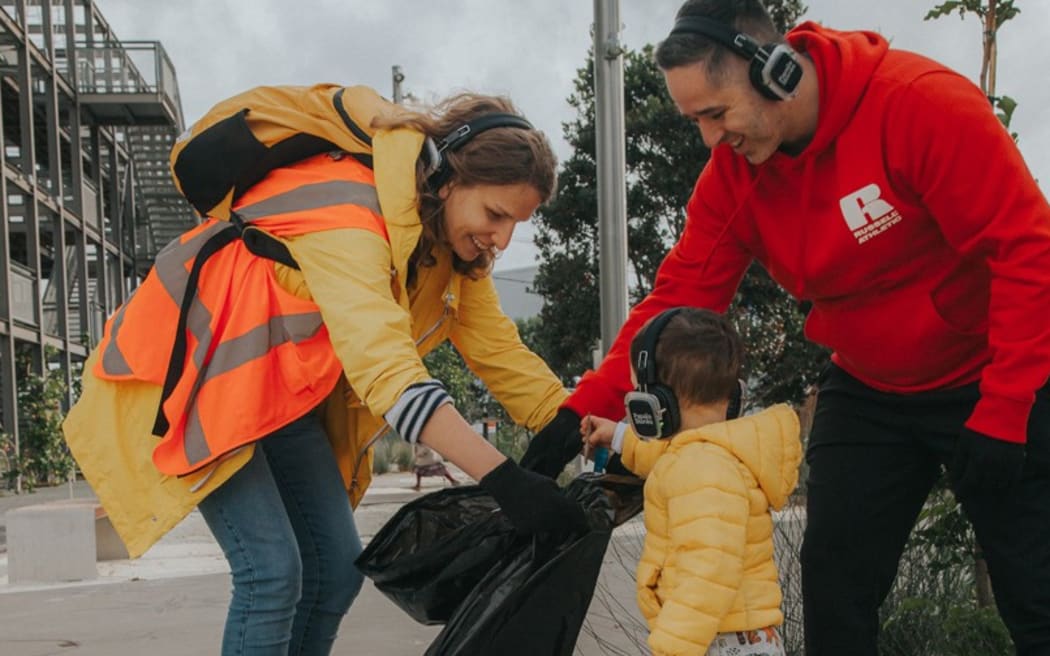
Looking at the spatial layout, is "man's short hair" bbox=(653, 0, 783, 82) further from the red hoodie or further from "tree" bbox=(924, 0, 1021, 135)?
"tree" bbox=(924, 0, 1021, 135)

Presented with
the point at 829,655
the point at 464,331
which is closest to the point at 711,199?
the point at 464,331

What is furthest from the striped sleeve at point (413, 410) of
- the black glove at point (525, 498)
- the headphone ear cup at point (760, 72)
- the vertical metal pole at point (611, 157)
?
the vertical metal pole at point (611, 157)

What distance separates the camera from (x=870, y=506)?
2.51 metres

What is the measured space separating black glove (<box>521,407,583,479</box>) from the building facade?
1711 cm

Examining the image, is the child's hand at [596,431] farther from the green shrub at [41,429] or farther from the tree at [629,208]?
the green shrub at [41,429]

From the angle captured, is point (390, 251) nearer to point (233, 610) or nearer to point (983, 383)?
point (233, 610)

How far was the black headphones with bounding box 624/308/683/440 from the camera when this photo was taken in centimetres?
241

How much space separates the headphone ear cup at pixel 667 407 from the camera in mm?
2426

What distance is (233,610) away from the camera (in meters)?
2.50

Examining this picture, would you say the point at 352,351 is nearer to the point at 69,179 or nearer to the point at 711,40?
the point at 711,40

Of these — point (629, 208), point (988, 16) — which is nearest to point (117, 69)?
point (629, 208)

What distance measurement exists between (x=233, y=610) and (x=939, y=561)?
2.26m

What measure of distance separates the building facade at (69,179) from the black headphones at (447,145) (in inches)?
681

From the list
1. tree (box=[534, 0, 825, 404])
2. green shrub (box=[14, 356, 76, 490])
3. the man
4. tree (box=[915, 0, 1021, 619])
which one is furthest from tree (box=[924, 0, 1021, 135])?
green shrub (box=[14, 356, 76, 490])
